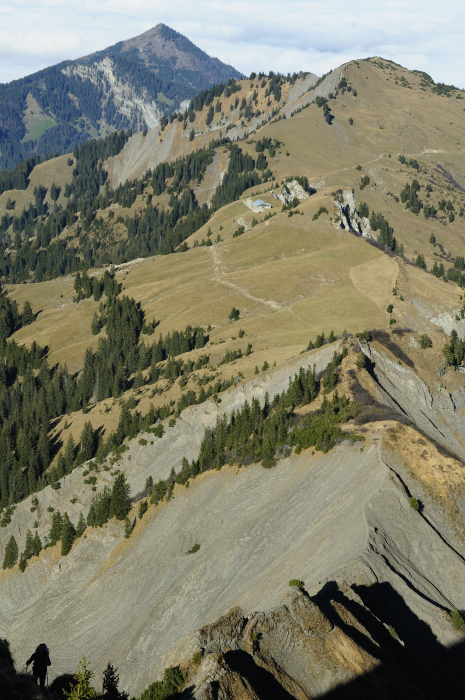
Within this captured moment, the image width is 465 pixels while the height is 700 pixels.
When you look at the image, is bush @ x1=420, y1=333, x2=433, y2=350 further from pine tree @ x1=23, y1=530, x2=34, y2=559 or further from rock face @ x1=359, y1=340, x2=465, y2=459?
pine tree @ x1=23, y1=530, x2=34, y2=559

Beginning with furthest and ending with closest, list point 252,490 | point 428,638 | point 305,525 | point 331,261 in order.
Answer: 1. point 331,261
2. point 252,490
3. point 305,525
4. point 428,638

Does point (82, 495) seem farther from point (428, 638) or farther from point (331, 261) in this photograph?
point (331, 261)

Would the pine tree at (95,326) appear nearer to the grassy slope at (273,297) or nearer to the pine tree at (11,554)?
the grassy slope at (273,297)

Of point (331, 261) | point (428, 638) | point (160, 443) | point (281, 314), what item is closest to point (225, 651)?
point (428, 638)

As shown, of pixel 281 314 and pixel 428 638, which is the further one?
pixel 281 314

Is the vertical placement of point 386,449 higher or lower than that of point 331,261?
lower

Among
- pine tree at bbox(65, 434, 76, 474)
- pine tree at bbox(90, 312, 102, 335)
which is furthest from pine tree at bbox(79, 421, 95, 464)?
pine tree at bbox(90, 312, 102, 335)

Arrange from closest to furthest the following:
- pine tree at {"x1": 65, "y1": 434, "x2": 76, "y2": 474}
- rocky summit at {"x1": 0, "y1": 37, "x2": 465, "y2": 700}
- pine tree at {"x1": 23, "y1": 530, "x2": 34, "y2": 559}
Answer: rocky summit at {"x1": 0, "y1": 37, "x2": 465, "y2": 700} < pine tree at {"x1": 23, "y1": 530, "x2": 34, "y2": 559} < pine tree at {"x1": 65, "y1": 434, "x2": 76, "y2": 474}

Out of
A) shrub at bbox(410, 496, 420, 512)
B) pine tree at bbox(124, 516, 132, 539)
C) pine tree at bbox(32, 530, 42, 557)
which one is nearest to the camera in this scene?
shrub at bbox(410, 496, 420, 512)

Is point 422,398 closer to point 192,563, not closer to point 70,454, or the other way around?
point 192,563
